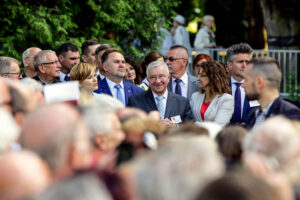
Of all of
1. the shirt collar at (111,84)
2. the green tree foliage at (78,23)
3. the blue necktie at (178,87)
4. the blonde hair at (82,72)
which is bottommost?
the blue necktie at (178,87)

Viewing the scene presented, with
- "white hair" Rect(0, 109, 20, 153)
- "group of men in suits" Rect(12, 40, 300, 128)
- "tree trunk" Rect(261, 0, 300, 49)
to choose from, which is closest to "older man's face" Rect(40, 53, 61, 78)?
"group of men in suits" Rect(12, 40, 300, 128)

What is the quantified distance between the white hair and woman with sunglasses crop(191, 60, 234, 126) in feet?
13.0

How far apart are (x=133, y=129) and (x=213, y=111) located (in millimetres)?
3404

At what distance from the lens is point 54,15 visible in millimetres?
11305

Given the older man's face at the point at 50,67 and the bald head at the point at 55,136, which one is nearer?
the bald head at the point at 55,136

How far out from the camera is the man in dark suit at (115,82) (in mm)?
8031

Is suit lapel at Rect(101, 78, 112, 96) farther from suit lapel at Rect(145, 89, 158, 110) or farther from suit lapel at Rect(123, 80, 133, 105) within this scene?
suit lapel at Rect(145, 89, 158, 110)

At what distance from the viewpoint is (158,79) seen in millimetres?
7449

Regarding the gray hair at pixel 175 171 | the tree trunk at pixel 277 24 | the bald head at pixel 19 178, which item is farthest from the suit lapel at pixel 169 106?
the tree trunk at pixel 277 24

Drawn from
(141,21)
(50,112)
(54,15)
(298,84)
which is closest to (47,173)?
(50,112)

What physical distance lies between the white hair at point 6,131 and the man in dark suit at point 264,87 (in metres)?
2.80

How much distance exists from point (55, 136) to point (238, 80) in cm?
547

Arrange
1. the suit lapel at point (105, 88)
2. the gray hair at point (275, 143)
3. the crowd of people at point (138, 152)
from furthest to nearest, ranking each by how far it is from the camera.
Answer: the suit lapel at point (105, 88) → the gray hair at point (275, 143) → the crowd of people at point (138, 152)

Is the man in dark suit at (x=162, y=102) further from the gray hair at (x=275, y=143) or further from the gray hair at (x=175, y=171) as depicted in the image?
the gray hair at (x=175, y=171)
